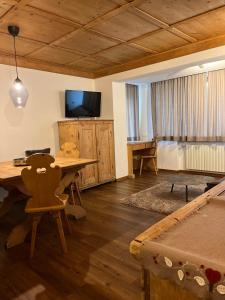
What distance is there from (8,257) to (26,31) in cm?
267

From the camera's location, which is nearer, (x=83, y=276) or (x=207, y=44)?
(x=83, y=276)

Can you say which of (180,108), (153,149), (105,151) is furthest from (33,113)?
(180,108)

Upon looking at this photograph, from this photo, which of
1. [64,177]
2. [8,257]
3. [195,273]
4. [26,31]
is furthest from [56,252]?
[26,31]

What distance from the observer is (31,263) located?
2.09m

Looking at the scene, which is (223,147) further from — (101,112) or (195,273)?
(195,273)

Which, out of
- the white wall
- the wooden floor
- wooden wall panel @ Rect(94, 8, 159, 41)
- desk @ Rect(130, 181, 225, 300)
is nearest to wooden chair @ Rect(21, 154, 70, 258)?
the wooden floor

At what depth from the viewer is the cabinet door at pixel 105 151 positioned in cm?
465

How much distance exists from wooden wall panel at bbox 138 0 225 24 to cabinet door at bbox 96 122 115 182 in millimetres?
2444

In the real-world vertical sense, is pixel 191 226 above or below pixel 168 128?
below

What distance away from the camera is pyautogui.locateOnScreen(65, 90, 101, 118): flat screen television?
180 inches

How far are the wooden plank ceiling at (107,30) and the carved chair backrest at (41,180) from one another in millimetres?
1573

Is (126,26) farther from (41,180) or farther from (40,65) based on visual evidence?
(41,180)

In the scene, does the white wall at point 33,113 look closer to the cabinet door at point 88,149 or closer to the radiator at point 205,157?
the cabinet door at point 88,149

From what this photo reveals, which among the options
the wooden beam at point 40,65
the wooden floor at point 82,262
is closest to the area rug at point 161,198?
the wooden floor at point 82,262
